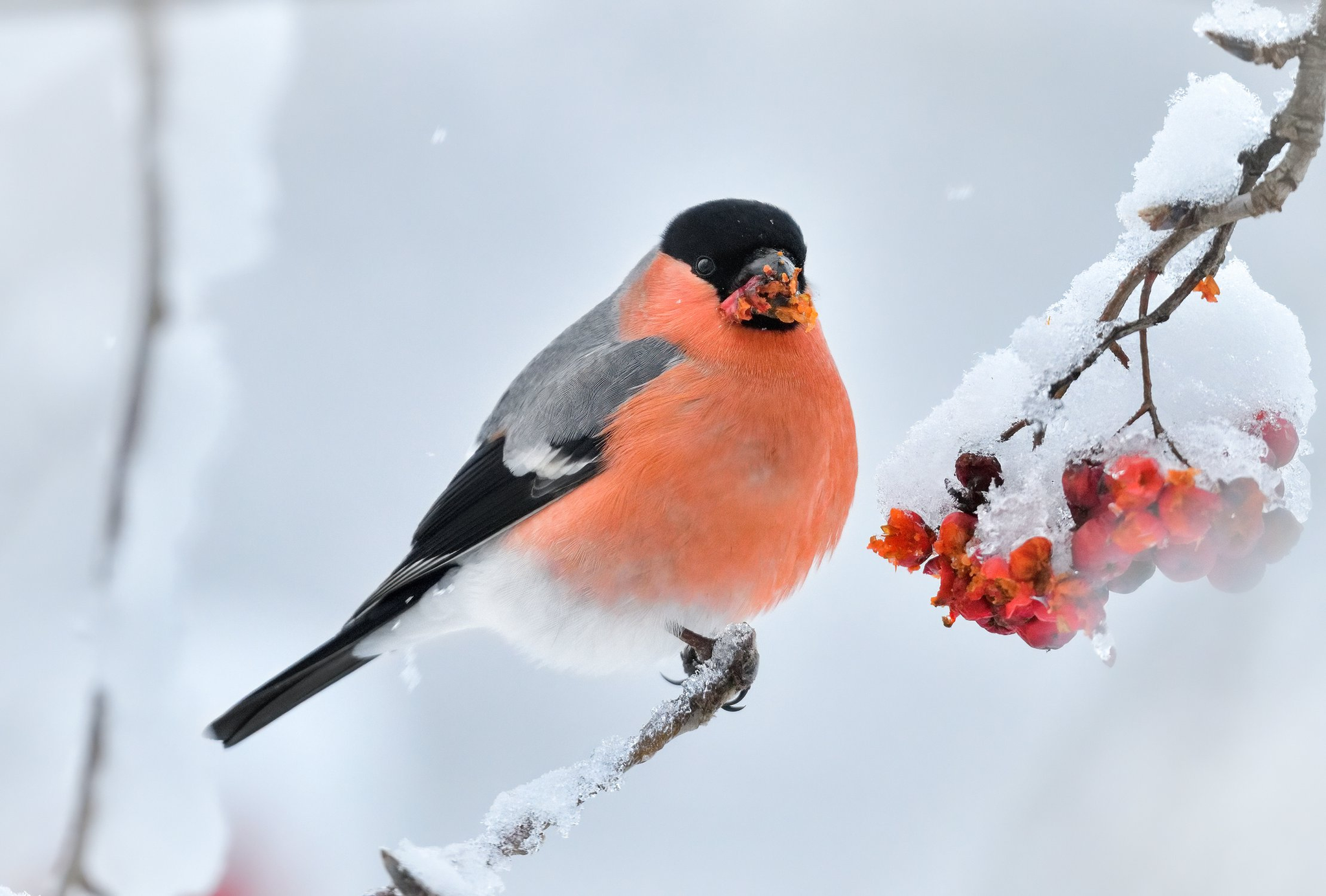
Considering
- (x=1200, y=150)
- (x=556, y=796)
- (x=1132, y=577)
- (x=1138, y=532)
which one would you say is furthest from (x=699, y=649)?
(x=1200, y=150)

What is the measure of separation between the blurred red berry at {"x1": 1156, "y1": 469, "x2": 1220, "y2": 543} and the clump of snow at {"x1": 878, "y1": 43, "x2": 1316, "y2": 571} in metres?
0.03

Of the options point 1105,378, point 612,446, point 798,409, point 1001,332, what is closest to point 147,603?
point 612,446

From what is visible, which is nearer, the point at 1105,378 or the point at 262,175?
the point at 1105,378

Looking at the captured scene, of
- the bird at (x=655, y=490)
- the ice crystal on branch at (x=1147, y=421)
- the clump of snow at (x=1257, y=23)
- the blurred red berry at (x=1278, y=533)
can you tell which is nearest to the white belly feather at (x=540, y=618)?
the bird at (x=655, y=490)

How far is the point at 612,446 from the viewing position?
5.81 ft

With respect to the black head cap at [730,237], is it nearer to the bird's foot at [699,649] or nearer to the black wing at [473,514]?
the black wing at [473,514]

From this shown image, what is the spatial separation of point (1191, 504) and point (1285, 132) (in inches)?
12.1

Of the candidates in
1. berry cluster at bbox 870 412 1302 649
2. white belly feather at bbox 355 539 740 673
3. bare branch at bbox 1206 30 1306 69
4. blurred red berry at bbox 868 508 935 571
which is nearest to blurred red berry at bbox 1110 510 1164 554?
berry cluster at bbox 870 412 1302 649

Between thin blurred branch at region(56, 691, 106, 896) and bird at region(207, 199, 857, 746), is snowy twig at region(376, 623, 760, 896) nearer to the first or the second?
bird at region(207, 199, 857, 746)

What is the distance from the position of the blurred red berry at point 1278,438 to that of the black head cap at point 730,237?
88cm

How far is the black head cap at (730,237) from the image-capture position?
1755 millimetres

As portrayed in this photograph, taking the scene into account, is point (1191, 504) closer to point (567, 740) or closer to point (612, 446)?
point (612, 446)

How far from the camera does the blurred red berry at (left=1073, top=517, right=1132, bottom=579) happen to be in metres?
0.96

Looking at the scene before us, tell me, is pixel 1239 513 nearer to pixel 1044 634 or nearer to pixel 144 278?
pixel 1044 634
